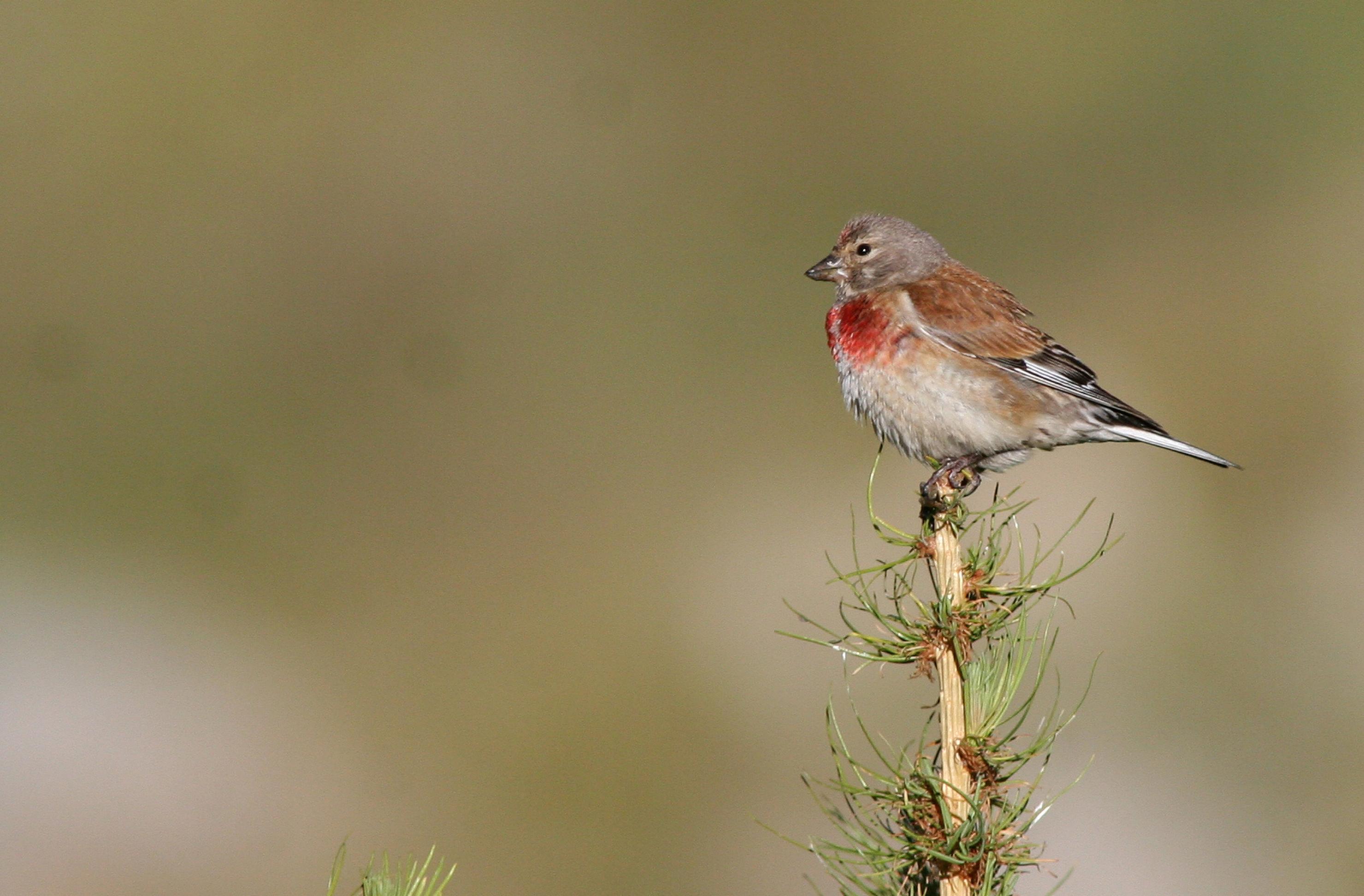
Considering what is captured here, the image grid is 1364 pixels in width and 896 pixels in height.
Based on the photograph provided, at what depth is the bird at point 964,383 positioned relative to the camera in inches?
204

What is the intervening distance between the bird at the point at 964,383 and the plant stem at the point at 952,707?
2176 mm

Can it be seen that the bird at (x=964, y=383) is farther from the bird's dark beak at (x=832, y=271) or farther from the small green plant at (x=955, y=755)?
the small green plant at (x=955, y=755)

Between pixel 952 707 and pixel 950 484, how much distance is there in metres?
1.84

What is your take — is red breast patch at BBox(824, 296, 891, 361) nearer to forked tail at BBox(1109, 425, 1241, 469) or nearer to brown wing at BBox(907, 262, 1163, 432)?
brown wing at BBox(907, 262, 1163, 432)

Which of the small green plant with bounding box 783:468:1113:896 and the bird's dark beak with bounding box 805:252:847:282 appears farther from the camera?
the bird's dark beak with bounding box 805:252:847:282

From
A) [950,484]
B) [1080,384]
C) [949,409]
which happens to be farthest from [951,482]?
[1080,384]

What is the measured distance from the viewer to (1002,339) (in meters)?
5.52

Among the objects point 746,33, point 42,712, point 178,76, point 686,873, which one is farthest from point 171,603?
point 746,33

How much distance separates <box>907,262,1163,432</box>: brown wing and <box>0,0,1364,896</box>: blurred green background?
2.64 metres

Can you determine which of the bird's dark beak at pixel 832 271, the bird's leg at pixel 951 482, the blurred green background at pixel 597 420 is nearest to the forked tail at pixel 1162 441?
the bird's leg at pixel 951 482

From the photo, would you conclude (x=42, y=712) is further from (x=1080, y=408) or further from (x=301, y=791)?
(x=1080, y=408)

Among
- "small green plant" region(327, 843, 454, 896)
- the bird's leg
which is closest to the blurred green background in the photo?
the bird's leg

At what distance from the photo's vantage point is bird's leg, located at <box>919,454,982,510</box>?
3361 mm

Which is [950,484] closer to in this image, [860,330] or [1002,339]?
[860,330]
